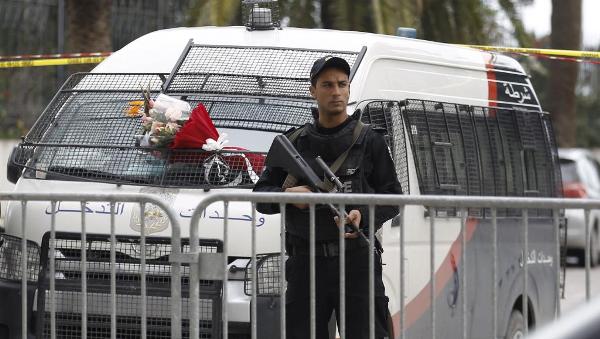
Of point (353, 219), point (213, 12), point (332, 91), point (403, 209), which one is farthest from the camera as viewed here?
point (213, 12)

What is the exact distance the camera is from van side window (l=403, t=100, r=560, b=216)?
848 centimetres

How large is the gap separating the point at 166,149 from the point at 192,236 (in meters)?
1.73

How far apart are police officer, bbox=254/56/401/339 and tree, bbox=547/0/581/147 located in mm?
18203

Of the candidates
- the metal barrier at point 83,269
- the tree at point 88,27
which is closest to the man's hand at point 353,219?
the metal barrier at point 83,269

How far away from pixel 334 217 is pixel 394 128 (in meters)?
2.17

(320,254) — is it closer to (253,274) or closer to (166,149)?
(253,274)

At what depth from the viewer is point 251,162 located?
7.45 m

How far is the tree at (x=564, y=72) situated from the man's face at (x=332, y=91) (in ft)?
59.4

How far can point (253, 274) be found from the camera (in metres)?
5.89

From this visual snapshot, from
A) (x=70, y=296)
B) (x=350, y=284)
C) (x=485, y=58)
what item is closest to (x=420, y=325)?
(x=350, y=284)

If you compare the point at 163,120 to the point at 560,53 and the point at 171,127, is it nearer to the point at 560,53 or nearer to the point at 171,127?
the point at 171,127

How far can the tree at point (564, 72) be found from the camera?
78.6ft

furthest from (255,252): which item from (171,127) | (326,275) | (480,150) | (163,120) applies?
(480,150)

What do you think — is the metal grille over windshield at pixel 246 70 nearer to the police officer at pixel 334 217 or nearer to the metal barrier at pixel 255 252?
the police officer at pixel 334 217
